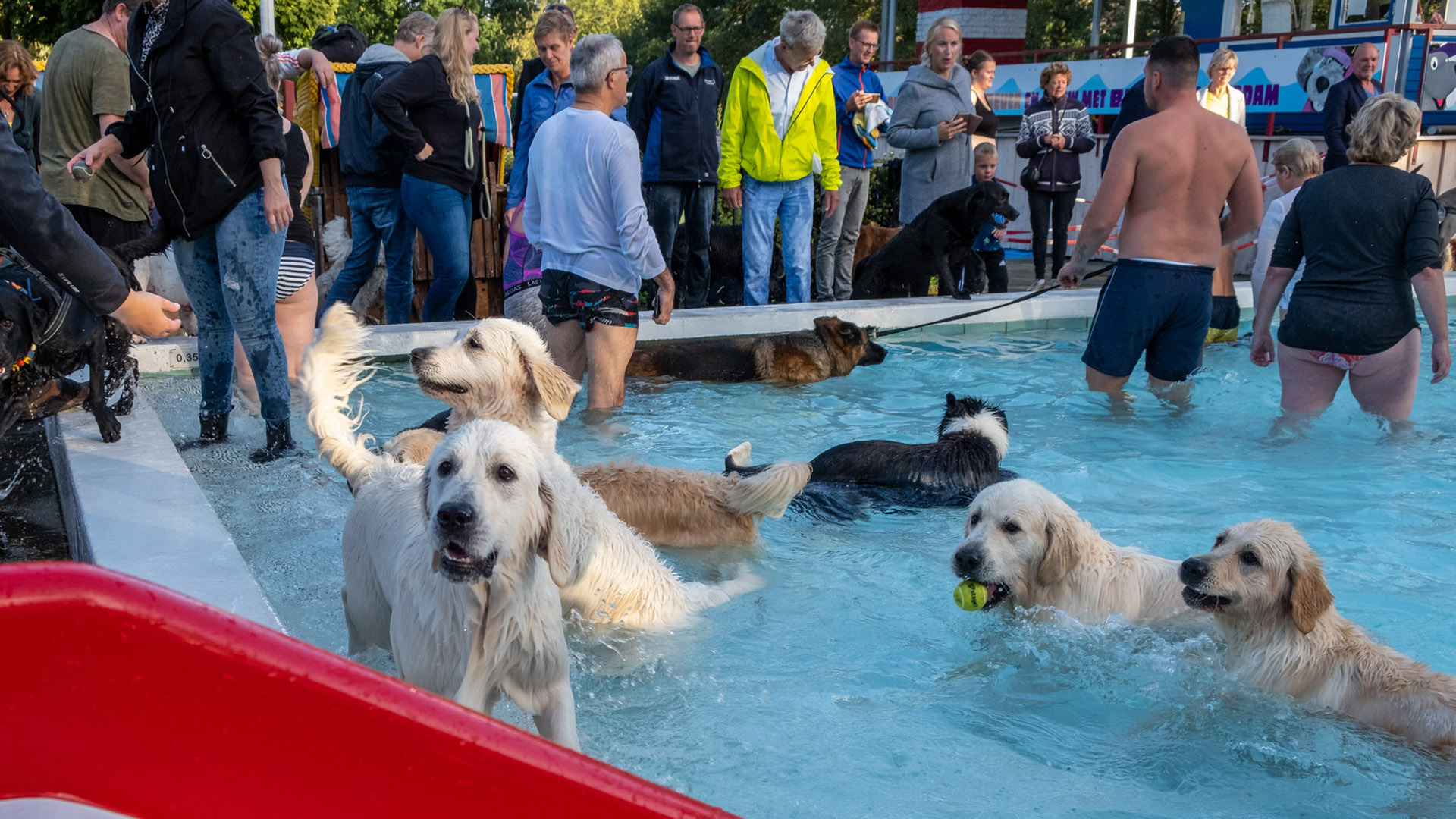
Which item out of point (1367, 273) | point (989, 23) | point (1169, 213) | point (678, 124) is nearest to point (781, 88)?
point (678, 124)

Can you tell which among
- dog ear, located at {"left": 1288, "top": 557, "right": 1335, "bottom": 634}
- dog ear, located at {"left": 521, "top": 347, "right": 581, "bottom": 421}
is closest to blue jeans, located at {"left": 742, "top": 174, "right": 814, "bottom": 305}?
dog ear, located at {"left": 521, "top": 347, "right": 581, "bottom": 421}

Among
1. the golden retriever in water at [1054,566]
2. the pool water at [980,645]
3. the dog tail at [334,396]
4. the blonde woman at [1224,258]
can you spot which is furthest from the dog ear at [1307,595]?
the blonde woman at [1224,258]

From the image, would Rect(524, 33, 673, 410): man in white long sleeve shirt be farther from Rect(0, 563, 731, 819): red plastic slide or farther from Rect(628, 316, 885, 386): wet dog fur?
Rect(0, 563, 731, 819): red plastic slide

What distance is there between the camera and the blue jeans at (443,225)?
7.48 m

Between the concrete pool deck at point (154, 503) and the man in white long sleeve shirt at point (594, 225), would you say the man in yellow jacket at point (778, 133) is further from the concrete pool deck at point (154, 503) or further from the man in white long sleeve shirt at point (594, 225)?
the man in white long sleeve shirt at point (594, 225)

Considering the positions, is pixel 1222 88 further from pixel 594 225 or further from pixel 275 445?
pixel 275 445

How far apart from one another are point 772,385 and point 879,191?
20.4 ft

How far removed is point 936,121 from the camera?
9.90m

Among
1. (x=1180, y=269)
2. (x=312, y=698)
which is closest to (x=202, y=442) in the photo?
(x=312, y=698)

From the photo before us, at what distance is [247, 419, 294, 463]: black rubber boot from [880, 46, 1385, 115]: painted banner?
445 inches

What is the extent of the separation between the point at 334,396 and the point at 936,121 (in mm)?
7446

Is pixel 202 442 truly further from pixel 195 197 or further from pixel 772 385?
pixel 772 385

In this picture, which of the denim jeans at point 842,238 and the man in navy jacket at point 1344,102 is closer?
the denim jeans at point 842,238

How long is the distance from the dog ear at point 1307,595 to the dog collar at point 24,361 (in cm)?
462
